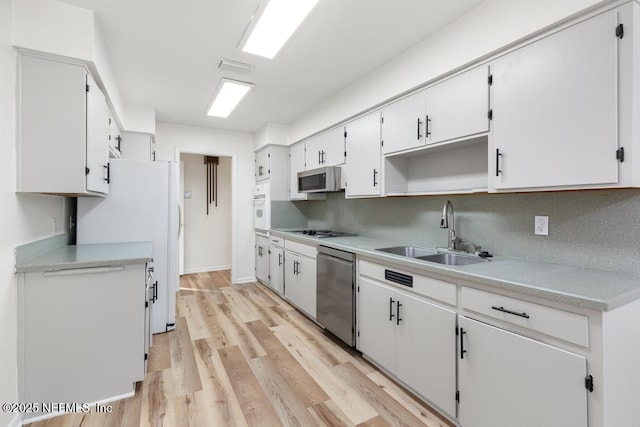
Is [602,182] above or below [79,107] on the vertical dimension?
below

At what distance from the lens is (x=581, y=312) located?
46.4 inches

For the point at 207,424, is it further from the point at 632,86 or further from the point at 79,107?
the point at 632,86

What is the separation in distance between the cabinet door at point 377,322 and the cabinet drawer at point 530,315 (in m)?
0.62

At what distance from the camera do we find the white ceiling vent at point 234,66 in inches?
104

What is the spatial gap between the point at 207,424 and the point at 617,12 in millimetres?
2989

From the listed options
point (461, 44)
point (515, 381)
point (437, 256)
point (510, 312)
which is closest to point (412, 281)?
point (437, 256)

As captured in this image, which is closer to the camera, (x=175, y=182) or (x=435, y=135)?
(x=435, y=135)

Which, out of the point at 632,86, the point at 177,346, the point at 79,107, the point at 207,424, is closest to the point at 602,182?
the point at 632,86

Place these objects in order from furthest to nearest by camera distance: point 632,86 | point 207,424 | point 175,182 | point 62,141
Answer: point 175,182 < point 62,141 < point 207,424 < point 632,86

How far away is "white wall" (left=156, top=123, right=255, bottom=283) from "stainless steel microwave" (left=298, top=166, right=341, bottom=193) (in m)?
1.58

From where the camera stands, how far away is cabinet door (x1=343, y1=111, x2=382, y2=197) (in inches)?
109

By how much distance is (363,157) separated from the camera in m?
2.96

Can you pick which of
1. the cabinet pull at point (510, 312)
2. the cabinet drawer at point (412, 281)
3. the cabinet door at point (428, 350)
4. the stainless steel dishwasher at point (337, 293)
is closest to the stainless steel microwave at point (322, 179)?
the stainless steel dishwasher at point (337, 293)

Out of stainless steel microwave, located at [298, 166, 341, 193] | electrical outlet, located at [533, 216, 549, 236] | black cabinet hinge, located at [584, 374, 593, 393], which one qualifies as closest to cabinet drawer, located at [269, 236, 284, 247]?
stainless steel microwave, located at [298, 166, 341, 193]
